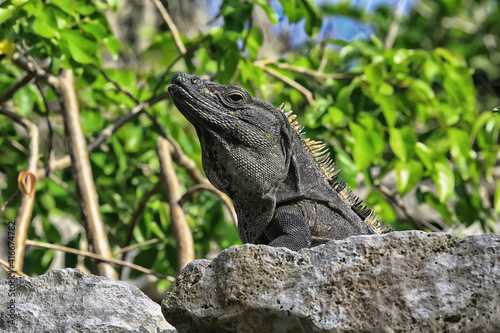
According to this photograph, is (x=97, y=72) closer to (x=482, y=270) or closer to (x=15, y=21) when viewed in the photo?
(x=15, y=21)

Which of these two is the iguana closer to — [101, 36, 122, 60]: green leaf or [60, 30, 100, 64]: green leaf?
[60, 30, 100, 64]: green leaf

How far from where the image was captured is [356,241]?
246 cm

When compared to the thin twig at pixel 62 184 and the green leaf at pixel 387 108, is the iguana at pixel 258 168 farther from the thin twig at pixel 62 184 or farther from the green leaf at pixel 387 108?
the thin twig at pixel 62 184

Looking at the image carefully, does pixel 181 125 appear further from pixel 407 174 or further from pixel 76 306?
pixel 76 306

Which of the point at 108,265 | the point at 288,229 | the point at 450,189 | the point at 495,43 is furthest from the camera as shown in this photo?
the point at 495,43

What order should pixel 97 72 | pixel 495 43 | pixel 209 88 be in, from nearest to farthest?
1. pixel 209 88
2. pixel 97 72
3. pixel 495 43

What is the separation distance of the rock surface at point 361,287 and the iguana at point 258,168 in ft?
2.77

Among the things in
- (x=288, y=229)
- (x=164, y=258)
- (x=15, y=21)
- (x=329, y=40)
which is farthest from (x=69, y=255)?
(x=288, y=229)

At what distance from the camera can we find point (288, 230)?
3416mm

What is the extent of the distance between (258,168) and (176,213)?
238 centimetres

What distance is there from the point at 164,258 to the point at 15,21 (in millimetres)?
2644

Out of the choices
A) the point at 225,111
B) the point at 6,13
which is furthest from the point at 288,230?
the point at 6,13

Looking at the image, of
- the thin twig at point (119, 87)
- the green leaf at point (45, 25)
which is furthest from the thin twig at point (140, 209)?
the green leaf at point (45, 25)

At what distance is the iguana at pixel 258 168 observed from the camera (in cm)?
352
